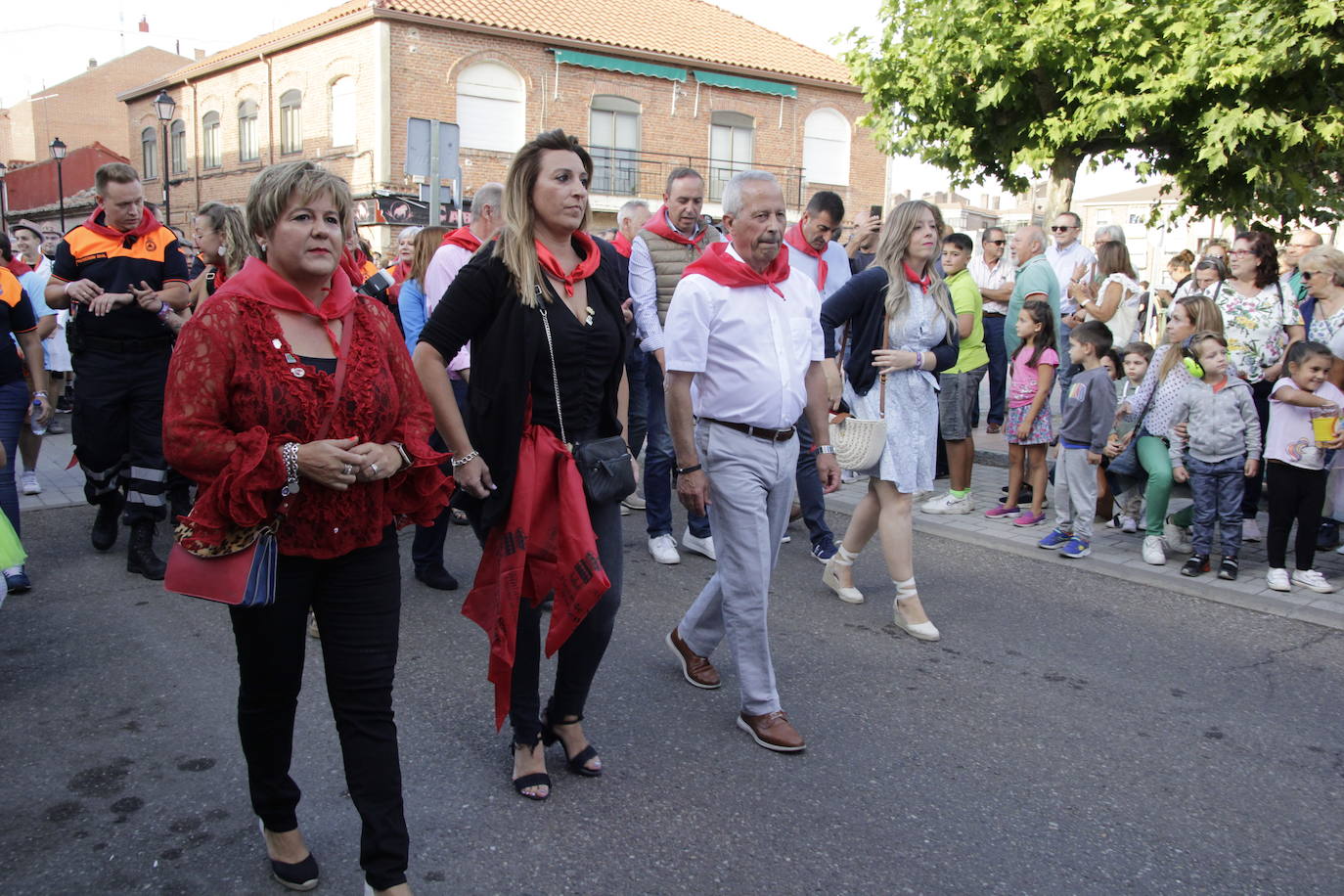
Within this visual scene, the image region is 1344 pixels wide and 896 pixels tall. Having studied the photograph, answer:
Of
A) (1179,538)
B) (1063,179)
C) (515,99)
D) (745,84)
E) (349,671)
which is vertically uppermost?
(745,84)

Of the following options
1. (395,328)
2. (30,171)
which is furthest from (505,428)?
(30,171)

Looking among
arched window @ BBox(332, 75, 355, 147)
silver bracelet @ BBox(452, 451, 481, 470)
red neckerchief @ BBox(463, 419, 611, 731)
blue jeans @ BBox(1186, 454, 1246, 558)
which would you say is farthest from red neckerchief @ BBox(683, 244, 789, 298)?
arched window @ BBox(332, 75, 355, 147)

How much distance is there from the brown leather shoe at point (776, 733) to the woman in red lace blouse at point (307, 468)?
1.51m

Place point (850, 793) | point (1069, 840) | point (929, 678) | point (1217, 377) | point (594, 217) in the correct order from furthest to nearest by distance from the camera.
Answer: point (594, 217) < point (1217, 377) < point (929, 678) < point (850, 793) < point (1069, 840)

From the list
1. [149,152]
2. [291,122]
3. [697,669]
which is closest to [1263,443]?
[697,669]

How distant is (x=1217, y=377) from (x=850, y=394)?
2.38m

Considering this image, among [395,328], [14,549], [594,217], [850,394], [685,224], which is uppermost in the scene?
[594,217]

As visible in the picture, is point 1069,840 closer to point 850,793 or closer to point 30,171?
point 850,793

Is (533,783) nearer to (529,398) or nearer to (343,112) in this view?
(529,398)

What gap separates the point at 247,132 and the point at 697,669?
30917 mm

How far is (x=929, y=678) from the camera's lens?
451cm

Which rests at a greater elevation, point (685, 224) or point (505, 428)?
point (685, 224)

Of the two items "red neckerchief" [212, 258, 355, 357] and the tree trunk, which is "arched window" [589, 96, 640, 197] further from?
"red neckerchief" [212, 258, 355, 357]

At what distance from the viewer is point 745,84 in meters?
31.2
